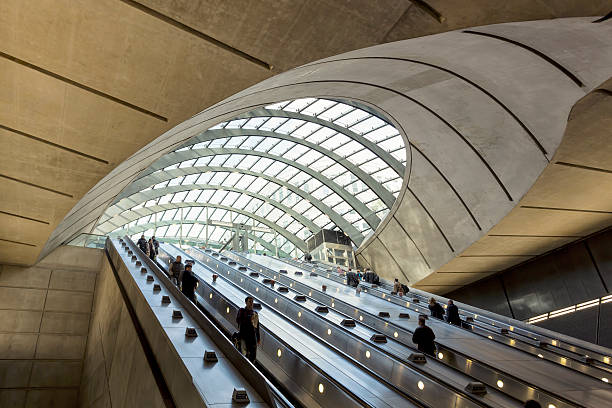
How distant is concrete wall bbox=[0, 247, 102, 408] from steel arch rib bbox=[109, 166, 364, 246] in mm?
15383

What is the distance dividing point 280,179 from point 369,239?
15.2 meters

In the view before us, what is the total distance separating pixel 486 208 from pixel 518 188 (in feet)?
7.05

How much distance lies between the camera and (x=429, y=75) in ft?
41.9

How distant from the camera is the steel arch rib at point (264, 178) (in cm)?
3284

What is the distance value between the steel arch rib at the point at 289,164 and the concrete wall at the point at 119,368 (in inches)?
859

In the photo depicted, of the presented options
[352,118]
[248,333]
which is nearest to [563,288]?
[352,118]

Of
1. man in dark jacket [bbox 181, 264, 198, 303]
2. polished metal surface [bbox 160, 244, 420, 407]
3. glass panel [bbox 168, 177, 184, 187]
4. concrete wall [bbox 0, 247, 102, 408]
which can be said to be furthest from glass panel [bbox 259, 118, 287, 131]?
man in dark jacket [bbox 181, 264, 198, 303]

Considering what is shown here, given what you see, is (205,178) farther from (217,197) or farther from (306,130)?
(306,130)

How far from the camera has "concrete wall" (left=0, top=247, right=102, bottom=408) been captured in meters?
14.3

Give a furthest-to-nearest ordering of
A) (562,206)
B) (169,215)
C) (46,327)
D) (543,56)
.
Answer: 1. (169,215)
2. (46,327)
3. (562,206)
4. (543,56)

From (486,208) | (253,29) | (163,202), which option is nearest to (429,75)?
(486,208)

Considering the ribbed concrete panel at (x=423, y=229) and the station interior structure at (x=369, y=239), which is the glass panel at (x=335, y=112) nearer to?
the station interior structure at (x=369, y=239)

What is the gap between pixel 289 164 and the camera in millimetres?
36000

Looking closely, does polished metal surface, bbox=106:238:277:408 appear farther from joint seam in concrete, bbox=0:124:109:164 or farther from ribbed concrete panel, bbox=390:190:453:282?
ribbed concrete panel, bbox=390:190:453:282
